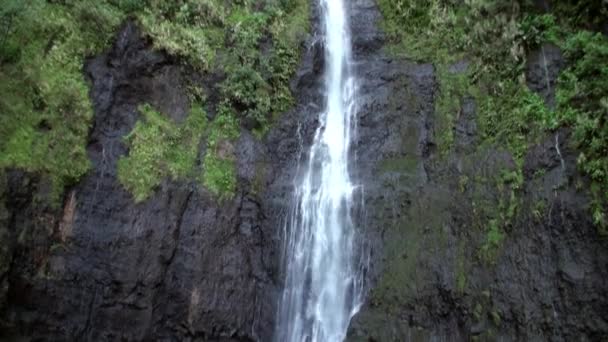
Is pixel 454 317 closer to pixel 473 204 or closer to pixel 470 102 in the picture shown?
pixel 473 204

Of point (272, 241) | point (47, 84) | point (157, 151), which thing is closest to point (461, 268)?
point (272, 241)

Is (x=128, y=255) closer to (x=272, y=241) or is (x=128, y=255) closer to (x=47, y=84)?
(x=272, y=241)

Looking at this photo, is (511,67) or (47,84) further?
(511,67)

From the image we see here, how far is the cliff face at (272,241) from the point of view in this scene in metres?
10.2

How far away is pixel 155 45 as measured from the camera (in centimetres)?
1302

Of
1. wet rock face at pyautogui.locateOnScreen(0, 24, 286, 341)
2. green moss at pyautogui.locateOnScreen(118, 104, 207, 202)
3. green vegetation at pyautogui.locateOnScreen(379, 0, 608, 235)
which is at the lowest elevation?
wet rock face at pyautogui.locateOnScreen(0, 24, 286, 341)

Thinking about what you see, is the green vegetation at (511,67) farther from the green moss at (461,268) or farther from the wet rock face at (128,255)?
the wet rock face at (128,255)

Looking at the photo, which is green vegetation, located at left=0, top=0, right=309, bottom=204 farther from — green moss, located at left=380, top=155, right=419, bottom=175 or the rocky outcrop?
the rocky outcrop

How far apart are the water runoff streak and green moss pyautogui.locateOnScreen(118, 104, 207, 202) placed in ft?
9.08

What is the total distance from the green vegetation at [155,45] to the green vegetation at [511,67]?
3.72 meters

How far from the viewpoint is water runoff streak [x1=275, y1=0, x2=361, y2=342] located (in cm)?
1132

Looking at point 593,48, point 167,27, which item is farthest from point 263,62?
point 593,48

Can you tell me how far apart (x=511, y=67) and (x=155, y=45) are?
8839 millimetres

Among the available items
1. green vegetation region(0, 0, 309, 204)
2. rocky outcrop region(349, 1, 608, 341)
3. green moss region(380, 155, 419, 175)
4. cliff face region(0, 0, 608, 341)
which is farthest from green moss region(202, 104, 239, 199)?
green moss region(380, 155, 419, 175)
